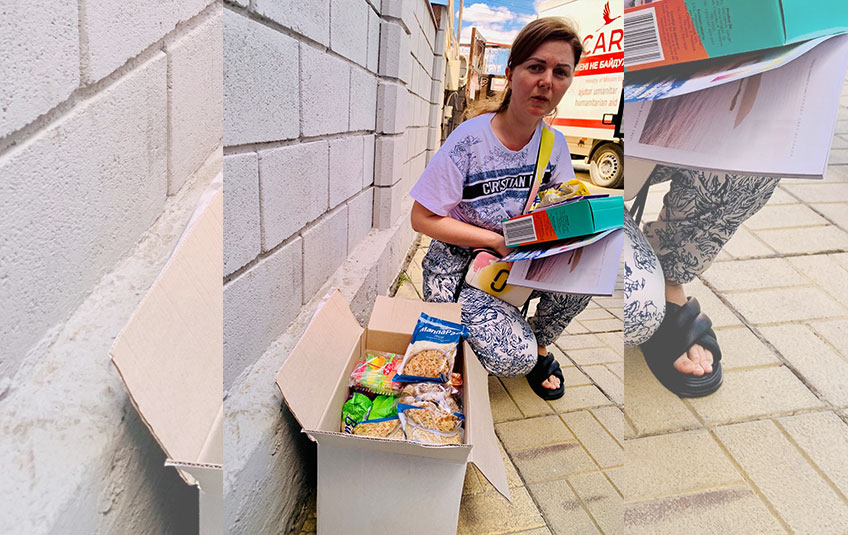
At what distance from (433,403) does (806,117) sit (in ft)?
3.07

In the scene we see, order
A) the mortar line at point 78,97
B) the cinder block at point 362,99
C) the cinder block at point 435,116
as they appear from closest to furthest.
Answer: the mortar line at point 78,97 → the cinder block at point 362,99 → the cinder block at point 435,116

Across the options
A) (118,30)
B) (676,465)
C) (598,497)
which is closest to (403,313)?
(598,497)

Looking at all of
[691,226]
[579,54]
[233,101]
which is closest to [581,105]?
[579,54]

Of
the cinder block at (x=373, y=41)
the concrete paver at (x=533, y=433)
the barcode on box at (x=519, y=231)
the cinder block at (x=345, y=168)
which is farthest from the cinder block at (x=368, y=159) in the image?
the concrete paver at (x=533, y=433)

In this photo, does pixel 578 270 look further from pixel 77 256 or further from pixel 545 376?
pixel 77 256

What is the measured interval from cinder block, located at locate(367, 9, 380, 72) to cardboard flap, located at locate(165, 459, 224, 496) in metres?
1.49

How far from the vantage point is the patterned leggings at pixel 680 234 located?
31 centimetres

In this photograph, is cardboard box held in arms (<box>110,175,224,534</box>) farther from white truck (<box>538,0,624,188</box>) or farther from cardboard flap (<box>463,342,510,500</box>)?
white truck (<box>538,0,624,188</box>)

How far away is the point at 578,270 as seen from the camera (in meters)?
0.83

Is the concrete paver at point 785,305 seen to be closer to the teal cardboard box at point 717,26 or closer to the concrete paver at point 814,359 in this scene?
the concrete paver at point 814,359

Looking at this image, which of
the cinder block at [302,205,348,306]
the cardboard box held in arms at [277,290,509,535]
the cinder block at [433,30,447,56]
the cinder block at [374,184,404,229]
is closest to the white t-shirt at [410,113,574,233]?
the cinder block at [302,205,348,306]

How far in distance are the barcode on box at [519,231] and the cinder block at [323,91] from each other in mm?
538

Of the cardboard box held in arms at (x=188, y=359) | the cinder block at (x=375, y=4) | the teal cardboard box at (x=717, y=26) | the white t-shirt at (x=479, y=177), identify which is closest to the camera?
the teal cardboard box at (x=717, y=26)

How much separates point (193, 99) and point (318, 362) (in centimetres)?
63
